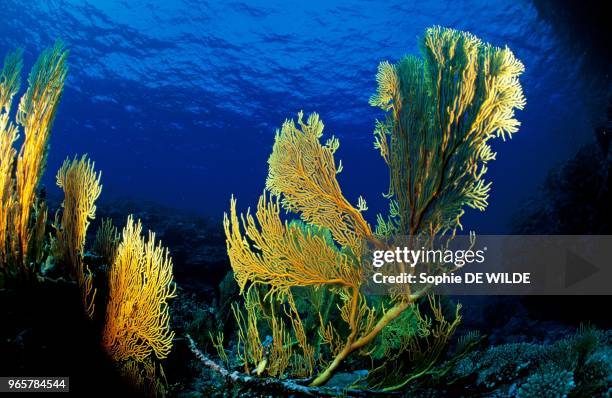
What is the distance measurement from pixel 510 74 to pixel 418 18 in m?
19.1

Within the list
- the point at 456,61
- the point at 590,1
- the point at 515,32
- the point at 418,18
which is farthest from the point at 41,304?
the point at 515,32

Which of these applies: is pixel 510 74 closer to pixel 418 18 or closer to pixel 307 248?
pixel 307 248

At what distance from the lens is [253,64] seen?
973 inches

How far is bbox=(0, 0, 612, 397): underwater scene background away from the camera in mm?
3777

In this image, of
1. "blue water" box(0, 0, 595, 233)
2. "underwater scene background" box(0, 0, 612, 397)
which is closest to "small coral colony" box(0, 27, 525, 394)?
"underwater scene background" box(0, 0, 612, 397)

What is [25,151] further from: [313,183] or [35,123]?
[313,183]

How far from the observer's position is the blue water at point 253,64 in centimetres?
1986

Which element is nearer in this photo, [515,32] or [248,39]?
[515,32]

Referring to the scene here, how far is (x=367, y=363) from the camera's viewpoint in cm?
529

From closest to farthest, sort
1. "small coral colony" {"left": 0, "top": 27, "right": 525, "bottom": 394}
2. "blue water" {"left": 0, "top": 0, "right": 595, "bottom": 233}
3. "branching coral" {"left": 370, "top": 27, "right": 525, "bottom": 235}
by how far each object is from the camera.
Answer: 1. "branching coral" {"left": 370, "top": 27, "right": 525, "bottom": 235}
2. "small coral colony" {"left": 0, "top": 27, "right": 525, "bottom": 394}
3. "blue water" {"left": 0, "top": 0, "right": 595, "bottom": 233}

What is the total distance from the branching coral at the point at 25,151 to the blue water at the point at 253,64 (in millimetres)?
18961

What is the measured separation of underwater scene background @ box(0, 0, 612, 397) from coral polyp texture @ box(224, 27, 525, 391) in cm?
45

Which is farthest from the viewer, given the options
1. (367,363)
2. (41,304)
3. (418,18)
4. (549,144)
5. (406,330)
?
(549,144)

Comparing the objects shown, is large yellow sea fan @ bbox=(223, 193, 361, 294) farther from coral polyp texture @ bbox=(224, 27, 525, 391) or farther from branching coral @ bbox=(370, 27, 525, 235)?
branching coral @ bbox=(370, 27, 525, 235)
